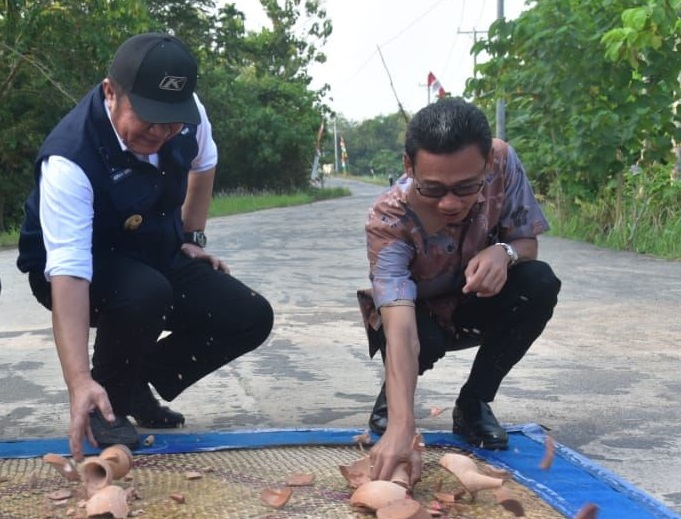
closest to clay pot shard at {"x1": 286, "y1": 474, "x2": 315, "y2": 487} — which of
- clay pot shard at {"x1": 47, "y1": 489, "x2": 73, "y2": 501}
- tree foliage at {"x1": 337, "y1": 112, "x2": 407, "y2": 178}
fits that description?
clay pot shard at {"x1": 47, "y1": 489, "x2": 73, "y2": 501}

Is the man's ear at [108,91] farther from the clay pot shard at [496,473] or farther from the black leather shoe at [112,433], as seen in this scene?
the clay pot shard at [496,473]

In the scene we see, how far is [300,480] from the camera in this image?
9.55 feet

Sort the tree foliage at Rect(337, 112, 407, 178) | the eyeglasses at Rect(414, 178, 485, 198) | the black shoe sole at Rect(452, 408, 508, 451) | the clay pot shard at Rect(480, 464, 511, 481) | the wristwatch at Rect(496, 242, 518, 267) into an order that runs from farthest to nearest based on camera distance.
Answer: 1. the tree foliage at Rect(337, 112, 407, 178)
2. the black shoe sole at Rect(452, 408, 508, 451)
3. the wristwatch at Rect(496, 242, 518, 267)
4. the clay pot shard at Rect(480, 464, 511, 481)
5. the eyeglasses at Rect(414, 178, 485, 198)

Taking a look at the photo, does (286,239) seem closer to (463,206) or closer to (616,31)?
(616,31)

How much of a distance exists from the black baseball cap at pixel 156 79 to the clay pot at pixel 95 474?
948 millimetres

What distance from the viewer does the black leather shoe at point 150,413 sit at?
370 cm

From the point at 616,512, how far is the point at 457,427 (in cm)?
88

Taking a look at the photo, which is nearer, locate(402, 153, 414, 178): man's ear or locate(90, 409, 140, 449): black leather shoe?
locate(402, 153, 414, 178): man's ear

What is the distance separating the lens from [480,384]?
11.1 feet

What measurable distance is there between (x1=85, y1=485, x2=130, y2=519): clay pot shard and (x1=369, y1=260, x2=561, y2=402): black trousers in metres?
1.11

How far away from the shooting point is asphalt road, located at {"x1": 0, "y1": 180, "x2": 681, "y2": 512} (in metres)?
3.74

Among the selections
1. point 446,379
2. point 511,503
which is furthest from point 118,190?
point 446,379

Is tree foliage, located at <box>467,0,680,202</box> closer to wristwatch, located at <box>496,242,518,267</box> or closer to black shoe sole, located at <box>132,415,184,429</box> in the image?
wristwatch, located at <box>496,242,518,267</box>

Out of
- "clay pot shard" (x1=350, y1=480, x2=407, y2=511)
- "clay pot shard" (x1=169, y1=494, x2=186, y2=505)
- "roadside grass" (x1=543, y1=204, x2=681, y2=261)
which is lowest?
"roadside grass" (x1=543, y1=204, x2=681, y2=261)
